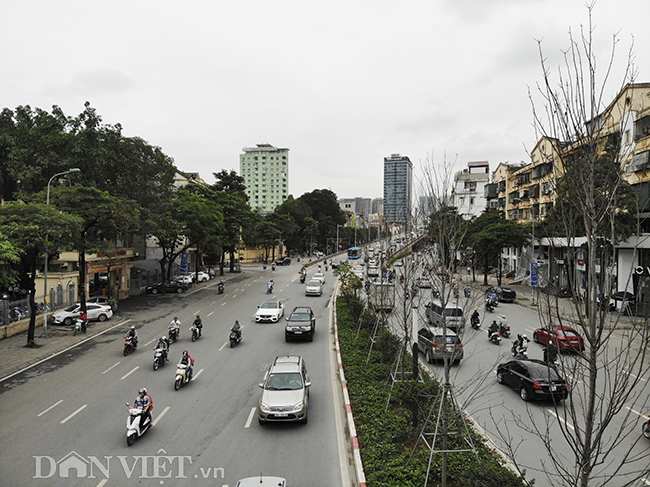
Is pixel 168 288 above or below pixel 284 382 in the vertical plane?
below

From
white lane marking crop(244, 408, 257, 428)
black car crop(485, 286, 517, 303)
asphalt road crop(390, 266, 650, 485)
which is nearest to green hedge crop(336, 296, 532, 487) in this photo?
asphalt road crop(390, 266, 650, 485)

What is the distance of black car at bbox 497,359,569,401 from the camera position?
1247cm

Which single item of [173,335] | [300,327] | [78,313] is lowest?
[173,335]

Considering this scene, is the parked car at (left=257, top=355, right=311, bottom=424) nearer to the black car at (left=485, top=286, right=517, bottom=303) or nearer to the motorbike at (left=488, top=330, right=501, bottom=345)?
the motorbike at (left=488, top=330, right=501, bottom=345)

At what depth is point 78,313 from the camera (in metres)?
25.5

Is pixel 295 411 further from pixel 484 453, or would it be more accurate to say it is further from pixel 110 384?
pixel 110 384

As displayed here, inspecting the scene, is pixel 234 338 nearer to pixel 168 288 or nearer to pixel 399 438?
pixel 399 438

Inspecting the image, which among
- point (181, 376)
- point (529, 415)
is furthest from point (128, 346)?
point (529, 415)

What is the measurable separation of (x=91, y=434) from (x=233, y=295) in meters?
28.2

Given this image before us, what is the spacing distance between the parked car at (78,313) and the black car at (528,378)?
23.4m

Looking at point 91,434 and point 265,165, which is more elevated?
point 265,165

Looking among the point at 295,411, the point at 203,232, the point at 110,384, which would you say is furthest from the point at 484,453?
the point at 203,232

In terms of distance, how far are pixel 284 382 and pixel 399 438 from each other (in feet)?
12.4

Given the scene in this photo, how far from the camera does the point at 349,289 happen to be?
27891 mm
